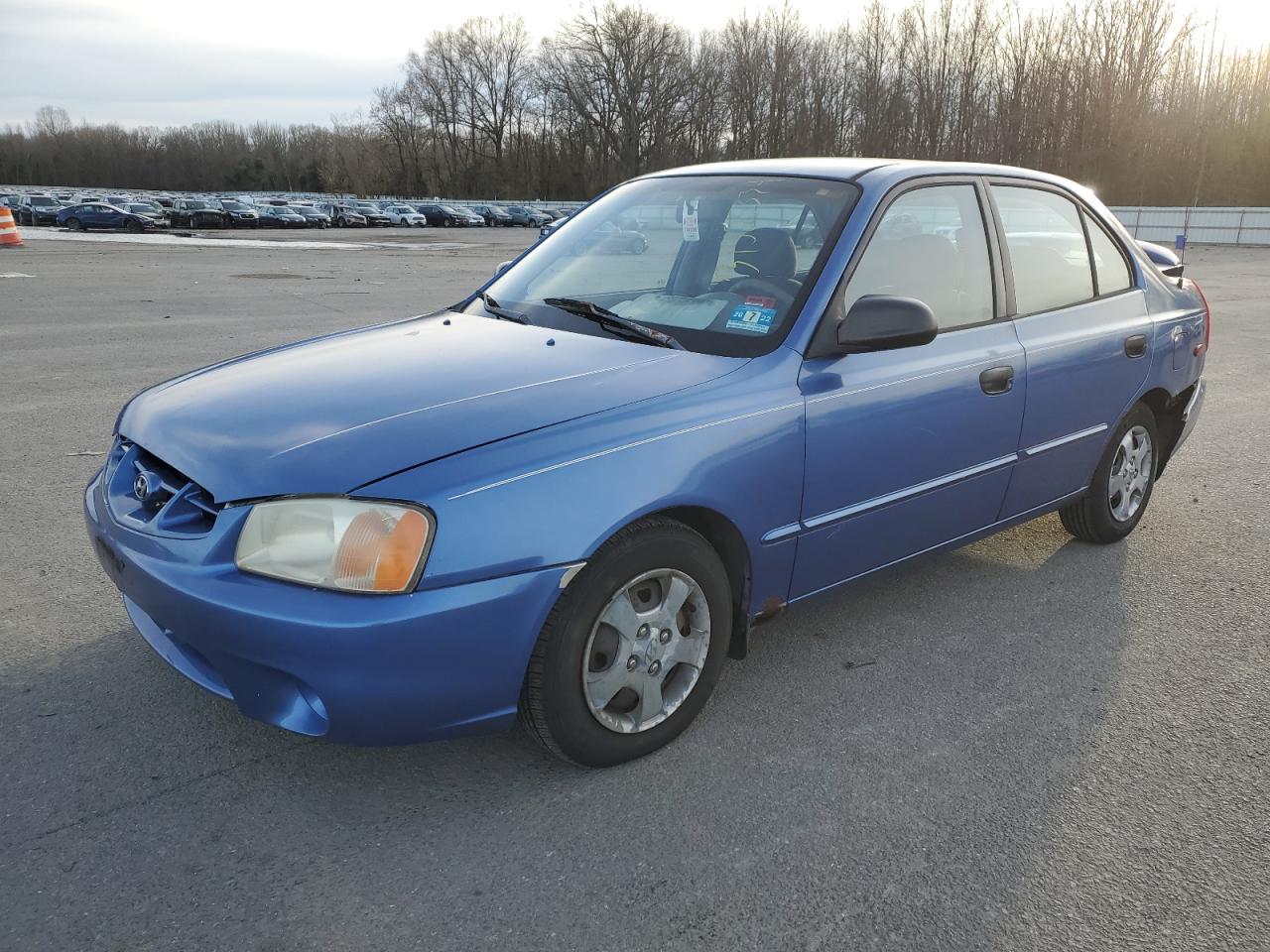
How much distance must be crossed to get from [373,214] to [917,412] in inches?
2354

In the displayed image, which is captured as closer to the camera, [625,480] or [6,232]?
[625,480]

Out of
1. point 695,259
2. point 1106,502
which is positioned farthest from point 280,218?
point 1106,502

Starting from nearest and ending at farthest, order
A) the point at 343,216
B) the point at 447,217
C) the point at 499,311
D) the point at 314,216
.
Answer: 1. the point at 499,311
2. the point at 314,216
3. the point at 343,216
4. the point at 447,217

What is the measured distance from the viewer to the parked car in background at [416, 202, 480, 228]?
199 ft

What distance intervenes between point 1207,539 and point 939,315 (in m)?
2.19

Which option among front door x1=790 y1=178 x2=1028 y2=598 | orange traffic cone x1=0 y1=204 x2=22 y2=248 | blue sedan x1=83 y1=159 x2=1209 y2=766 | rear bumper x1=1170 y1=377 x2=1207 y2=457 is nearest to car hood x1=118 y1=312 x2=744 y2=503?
blue sedan x1=83 y1=159 x2=1209 y2=766

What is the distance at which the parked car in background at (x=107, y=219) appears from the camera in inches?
1583

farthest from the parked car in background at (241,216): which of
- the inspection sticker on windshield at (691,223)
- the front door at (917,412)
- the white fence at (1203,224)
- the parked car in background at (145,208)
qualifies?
the front door at (917,412)

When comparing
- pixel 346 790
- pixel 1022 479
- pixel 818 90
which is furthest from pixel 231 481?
pixel 818 90

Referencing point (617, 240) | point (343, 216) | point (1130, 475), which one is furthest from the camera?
point (343, 216)

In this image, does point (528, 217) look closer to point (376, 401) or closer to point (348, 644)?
point (376, 401)

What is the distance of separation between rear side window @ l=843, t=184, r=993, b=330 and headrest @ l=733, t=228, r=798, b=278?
0.73 ft

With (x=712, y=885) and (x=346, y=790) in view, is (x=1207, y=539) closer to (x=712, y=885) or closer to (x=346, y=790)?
(x=712, y=885)

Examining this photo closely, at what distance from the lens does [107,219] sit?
40219 mm
